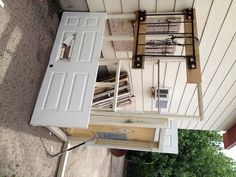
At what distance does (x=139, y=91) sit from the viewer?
14.2 ft

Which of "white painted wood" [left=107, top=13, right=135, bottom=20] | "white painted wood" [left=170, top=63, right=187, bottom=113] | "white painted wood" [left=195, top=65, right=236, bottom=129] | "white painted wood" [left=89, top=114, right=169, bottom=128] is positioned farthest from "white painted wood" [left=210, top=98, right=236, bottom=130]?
"white painted wood" [left=107, top=13, right=135, bottom=20]

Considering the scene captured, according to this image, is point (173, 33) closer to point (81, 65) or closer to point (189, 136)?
point (81, 65)

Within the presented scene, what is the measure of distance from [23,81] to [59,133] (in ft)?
3.06

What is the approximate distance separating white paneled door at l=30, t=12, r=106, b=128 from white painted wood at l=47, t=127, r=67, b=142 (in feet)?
1.57

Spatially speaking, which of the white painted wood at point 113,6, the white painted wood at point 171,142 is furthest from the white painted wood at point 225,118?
the white painted wood at point 113,6

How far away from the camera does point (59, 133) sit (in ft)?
9.87

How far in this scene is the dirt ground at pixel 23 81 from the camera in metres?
2.08

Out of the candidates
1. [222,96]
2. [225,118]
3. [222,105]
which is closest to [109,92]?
[222,96]

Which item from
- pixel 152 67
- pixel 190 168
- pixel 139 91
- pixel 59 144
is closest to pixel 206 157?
pixel 190 168

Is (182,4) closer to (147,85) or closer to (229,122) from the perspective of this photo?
(147,85)

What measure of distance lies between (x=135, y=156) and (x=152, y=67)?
220 inches

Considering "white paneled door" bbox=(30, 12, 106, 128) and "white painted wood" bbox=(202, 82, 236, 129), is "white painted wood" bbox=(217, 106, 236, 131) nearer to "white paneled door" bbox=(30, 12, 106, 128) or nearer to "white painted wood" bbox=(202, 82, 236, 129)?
"white painted wood" bbox=(202, 82, 236, 129)

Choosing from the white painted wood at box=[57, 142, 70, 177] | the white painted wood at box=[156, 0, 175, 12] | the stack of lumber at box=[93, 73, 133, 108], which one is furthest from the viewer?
the stack of lumber at box=[93, 73, 133, 108]

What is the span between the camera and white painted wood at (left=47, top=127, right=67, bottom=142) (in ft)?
9.25
